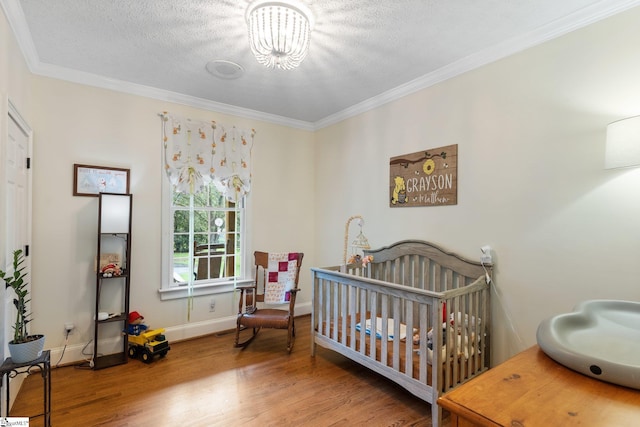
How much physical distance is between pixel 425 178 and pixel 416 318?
1277 millimetres

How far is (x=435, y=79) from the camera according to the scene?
2.86 m

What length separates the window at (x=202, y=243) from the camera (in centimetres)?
338

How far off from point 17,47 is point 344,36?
231 centimetres

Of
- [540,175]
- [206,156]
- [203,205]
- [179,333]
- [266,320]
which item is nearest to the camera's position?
[540,175]

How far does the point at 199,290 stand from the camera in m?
3.53

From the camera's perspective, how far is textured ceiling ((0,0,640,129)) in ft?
6.53

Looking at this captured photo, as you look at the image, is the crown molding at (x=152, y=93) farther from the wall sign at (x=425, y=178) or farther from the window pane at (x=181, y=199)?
the wall sign at (x=425, y=178)

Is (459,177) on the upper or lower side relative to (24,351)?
upper

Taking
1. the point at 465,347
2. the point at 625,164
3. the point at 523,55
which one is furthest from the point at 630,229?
the point at 523,55

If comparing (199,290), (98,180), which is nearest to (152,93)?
(98,180)

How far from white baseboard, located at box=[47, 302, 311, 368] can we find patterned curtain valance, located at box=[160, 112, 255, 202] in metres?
1.43

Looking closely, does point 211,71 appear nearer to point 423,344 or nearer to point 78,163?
point 78,163

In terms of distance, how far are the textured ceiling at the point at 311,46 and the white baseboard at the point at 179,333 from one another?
2407 millimetres

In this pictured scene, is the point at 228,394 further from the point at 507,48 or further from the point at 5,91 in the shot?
the point at 507,48
